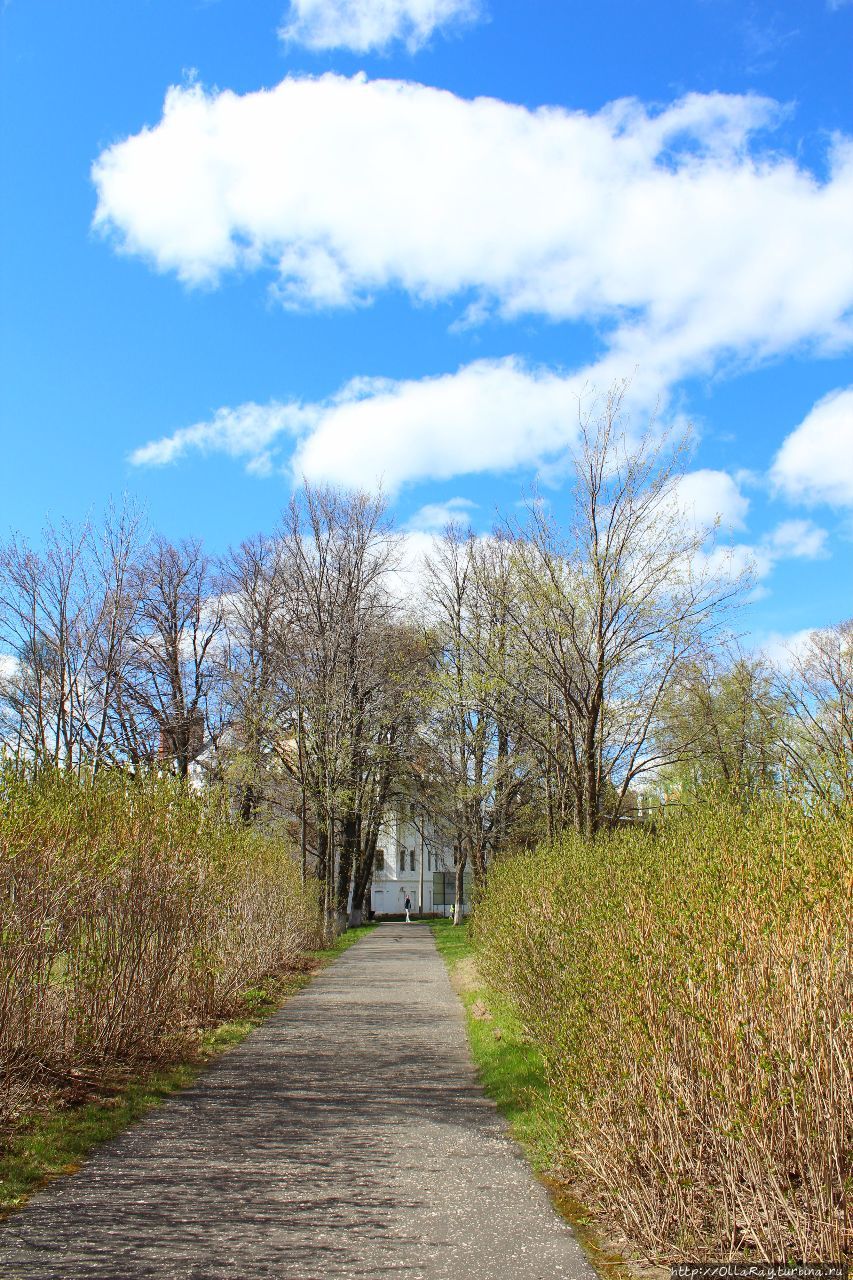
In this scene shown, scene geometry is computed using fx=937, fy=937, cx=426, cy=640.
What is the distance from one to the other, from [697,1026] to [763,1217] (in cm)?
74

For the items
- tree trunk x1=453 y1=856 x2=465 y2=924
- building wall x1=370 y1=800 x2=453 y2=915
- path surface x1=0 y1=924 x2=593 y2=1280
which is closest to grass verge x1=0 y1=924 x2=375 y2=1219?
path surface x1=0 y1=924 x2=593 y2=1280

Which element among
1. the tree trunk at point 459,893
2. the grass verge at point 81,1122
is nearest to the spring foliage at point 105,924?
the grass verge at point 81,1122

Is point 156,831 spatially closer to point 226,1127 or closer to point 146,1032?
point 146,1032

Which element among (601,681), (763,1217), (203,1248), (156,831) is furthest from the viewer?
(601,681)

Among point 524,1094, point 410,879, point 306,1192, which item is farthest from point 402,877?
point 306,1192

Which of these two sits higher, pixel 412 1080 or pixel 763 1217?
pixel 763 1217

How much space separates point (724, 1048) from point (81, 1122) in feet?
14.9

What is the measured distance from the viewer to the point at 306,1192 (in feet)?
16.6

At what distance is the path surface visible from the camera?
4117 millimetres

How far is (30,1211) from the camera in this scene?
4.64 metres

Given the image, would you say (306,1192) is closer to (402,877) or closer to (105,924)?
(105,924)

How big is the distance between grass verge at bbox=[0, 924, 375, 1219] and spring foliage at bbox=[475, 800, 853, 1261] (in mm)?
2882

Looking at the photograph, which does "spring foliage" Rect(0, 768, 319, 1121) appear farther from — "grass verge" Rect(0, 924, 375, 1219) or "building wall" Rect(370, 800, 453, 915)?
"building wall" Rect(370, 800, 453, 915)

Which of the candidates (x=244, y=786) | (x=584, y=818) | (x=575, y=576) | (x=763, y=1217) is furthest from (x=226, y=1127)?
(x=244, y=786)
